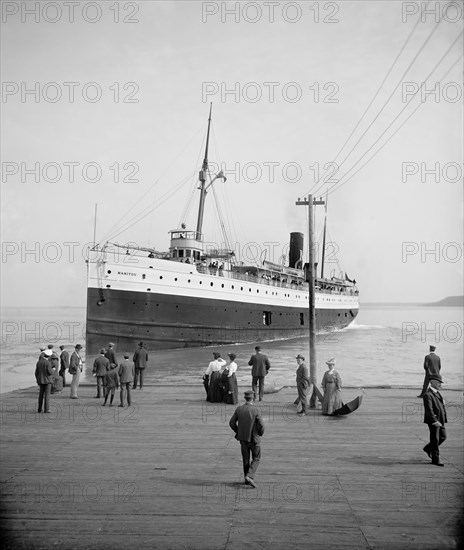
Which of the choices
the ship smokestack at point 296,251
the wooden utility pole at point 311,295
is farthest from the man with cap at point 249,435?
the ship smokestack at point 296,251

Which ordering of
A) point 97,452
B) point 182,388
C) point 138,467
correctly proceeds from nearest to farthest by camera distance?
point 138,467
point 97,452
point 182,388

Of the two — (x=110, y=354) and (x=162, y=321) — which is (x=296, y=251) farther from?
(x=110, y=354)

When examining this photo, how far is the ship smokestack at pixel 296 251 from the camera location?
5669 centimetres

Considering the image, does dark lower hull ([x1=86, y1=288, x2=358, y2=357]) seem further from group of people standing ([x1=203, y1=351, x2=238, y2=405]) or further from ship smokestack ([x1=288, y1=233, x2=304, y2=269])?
group of people standing ([x1=203, y1=351, x2=238, y2=405])

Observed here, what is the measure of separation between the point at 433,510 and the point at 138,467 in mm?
3767

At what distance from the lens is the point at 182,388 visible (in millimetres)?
13156

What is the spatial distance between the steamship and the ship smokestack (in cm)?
1192

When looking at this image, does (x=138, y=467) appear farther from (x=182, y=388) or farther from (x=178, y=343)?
(x=178, y=343)

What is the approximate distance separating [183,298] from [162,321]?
82.7 inches

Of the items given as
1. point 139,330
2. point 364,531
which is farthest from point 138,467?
point 139,330

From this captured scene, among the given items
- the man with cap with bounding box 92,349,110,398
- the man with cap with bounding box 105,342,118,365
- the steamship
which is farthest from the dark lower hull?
the man with cap with bounding box 92,349,110,398

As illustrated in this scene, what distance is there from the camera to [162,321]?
3156 cm

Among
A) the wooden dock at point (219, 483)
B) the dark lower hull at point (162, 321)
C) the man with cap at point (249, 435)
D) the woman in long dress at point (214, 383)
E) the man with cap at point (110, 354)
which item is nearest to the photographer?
the wooden dock at point (219, 483)

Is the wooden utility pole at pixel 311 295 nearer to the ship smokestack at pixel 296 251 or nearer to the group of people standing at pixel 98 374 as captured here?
the group of people standing at pixel 98 374
